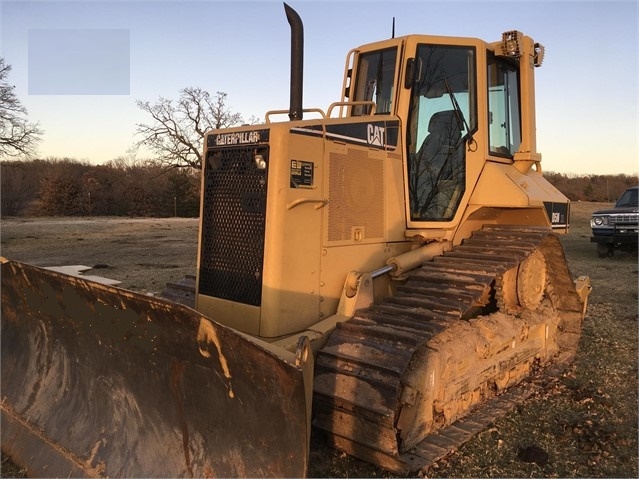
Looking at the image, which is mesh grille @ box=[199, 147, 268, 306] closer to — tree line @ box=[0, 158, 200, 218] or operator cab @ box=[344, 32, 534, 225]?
operator cab @ box=[344, 32, 534, 225]

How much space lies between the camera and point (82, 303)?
Answer: 4055mm

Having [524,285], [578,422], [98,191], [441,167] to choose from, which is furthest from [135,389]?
[98,191]

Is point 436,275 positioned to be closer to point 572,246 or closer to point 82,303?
point 82,303

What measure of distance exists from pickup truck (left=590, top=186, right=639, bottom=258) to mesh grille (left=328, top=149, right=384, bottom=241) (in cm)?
1361

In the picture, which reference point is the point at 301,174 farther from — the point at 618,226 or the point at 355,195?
the point at 618,226

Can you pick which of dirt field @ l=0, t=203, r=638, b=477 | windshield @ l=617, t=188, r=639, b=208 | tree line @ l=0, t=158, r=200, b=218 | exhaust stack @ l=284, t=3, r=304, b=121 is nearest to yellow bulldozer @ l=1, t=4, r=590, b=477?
exhaust stack @ l=284, t=3, r=304, b=121

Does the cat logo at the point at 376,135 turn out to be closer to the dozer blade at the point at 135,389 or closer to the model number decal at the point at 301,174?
the model number decal at the point at 301,174

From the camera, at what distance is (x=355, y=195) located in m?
4.70

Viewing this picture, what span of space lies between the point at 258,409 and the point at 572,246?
767 inches

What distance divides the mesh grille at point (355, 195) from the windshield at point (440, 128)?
484 millimetres

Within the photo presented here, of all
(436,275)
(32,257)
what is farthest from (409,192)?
(32,257)

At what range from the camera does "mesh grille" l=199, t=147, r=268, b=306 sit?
13.9 feet

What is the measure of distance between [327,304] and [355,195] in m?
0.94

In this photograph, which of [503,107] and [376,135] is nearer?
[376,135]
